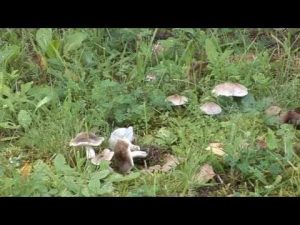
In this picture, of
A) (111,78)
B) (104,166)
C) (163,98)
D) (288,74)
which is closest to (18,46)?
(111,78)

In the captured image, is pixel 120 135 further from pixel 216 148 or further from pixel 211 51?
pixel 211 51

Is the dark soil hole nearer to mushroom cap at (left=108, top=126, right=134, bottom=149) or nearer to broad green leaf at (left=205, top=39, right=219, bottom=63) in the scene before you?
mushroom cap at (left=108, top=126, right=134, bottom=149)

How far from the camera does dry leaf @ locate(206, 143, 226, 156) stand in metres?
2.91

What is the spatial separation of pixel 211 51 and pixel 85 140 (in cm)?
116

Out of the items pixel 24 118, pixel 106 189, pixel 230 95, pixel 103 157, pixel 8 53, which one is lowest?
pixel 106 189

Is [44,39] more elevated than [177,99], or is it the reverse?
[44,39]

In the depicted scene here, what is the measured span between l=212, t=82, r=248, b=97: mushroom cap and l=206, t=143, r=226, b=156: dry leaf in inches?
17.7

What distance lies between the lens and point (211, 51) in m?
3.70

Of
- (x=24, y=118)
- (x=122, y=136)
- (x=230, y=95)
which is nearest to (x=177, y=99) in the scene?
Result: (x=230, y=95)

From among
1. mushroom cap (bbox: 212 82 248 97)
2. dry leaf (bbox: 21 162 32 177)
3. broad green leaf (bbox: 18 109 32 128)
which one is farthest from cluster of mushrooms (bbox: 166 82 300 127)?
dry leaf (bbox: 21 162 32 177)

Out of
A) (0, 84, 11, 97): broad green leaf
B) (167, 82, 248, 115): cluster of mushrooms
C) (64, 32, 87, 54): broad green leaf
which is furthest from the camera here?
(64, 32, 87, 54): broad green leaf

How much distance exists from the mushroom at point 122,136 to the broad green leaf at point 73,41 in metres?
0.93

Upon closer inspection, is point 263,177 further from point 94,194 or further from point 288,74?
point 288,74

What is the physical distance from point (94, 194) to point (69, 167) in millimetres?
289
